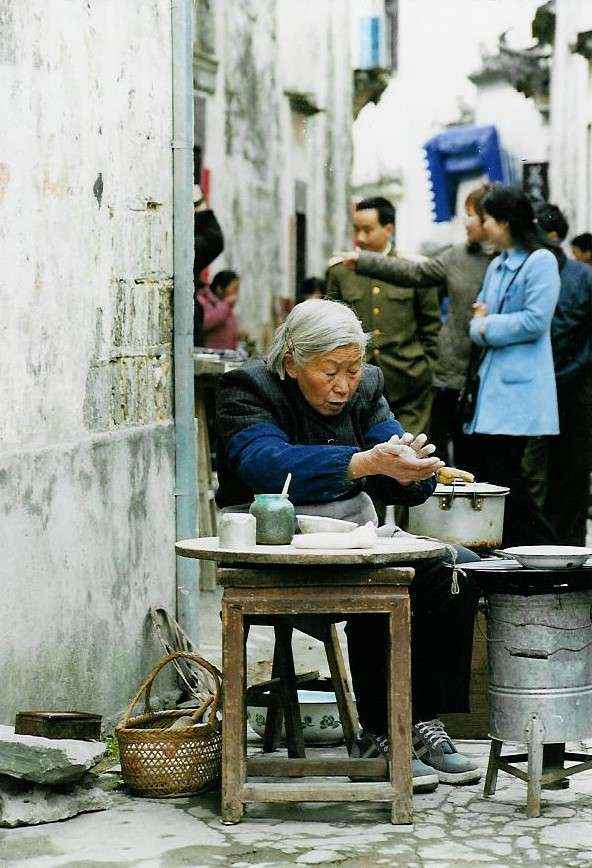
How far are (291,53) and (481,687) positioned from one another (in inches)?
622

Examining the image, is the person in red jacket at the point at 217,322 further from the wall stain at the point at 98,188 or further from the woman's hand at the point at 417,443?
the woman's hand at the point at 417,443

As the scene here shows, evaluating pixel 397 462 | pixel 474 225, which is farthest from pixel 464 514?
pixel 474 225

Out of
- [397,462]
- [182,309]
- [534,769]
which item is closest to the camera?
[534,769]

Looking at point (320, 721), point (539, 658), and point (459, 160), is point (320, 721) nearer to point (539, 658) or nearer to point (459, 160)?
point (539, 658)

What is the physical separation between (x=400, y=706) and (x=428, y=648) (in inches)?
19.1

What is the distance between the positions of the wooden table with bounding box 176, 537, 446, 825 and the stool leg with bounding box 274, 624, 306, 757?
1.62ft

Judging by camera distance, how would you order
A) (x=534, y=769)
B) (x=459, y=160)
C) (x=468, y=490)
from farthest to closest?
(x=459, y=160) → (x=468, y=490) → (x=534, y=769)

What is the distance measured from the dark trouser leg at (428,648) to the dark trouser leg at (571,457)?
12.4 feet

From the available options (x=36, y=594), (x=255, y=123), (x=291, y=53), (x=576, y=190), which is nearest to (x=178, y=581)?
(x=36, y=594)

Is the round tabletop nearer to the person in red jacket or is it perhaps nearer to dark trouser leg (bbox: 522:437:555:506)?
dark trouser leg (bbox: 522:437:555:506)

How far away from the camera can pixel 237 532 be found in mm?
4836

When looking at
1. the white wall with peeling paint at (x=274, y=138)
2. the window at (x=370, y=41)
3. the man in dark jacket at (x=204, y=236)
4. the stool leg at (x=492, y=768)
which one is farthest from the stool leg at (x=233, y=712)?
the window at (x=370, y=41)

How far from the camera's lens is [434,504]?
6512mm

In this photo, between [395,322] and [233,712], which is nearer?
[233,712]
